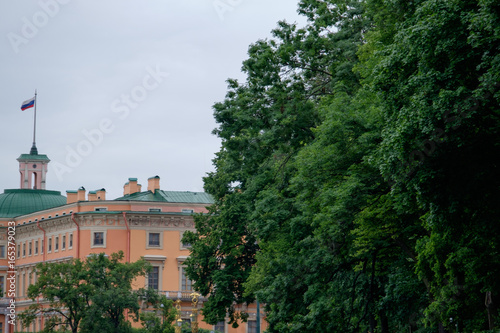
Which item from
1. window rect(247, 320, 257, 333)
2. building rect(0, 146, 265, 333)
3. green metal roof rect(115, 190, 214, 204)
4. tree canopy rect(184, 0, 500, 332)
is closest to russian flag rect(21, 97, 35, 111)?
building rect(0, 146, 265, 333)

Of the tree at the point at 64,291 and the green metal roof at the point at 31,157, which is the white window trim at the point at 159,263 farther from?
the green metal roof at the point at 31,157

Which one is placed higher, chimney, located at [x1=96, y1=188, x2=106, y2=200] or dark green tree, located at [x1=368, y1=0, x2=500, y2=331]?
chimney, located at [x1=96, y1=188, x2=106, y2=200]

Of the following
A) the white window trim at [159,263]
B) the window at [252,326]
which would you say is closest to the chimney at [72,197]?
the white window trim at [159,263]

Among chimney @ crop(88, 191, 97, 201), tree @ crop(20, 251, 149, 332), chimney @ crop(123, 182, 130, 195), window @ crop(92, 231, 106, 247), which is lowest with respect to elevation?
tree @ crop(20, 251, 149, 332)

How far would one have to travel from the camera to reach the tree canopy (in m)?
22.9

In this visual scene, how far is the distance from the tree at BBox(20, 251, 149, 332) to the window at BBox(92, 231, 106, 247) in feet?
75.2

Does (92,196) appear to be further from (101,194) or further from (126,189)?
(126,189)

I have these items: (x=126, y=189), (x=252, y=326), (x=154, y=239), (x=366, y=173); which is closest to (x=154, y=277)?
(x=154, y=239)

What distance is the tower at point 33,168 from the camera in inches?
4882

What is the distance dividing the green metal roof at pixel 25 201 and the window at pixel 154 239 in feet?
73.0

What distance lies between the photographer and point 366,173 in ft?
107

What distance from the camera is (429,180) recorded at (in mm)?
23797

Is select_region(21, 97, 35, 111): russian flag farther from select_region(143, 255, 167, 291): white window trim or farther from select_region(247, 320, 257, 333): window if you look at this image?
select_region(247, 320, 257, 333): window

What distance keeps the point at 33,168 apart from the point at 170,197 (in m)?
31.9
